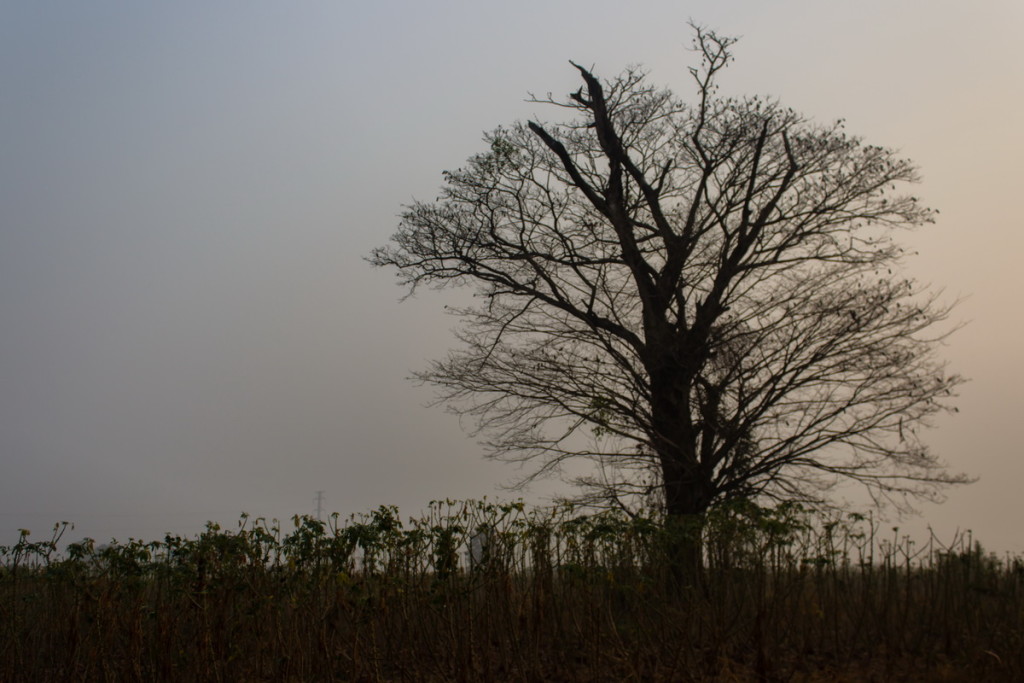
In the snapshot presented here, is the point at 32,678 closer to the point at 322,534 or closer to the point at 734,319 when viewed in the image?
the point at 322,534

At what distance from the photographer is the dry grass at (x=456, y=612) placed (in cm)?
682

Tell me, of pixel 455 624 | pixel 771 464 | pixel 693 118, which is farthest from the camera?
pixel 693 118

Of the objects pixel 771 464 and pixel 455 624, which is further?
pixel 771 464

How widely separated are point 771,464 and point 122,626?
8284 mm

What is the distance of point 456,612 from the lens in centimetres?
699

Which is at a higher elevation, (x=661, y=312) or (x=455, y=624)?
(x=661, y=312)

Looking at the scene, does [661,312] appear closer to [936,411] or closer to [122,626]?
[936,411]

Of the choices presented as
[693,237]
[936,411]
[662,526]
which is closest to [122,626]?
[662,526]

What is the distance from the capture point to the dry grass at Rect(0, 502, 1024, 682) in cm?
682

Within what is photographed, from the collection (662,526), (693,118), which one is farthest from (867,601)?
(693,118)

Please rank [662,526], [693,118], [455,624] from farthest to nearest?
[693,118]
[662,526]
[455,624]

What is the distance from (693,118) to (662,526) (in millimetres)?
7895

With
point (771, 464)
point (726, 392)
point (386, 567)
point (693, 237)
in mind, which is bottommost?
point (386, 567)

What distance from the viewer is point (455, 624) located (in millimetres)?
6984
